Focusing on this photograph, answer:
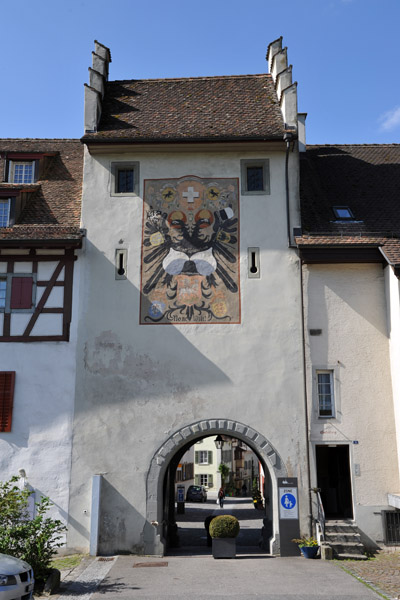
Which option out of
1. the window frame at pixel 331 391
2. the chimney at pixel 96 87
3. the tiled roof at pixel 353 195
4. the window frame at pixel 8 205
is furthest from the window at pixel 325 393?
the window frame at pixel 8 205

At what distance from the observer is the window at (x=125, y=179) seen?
18922mm

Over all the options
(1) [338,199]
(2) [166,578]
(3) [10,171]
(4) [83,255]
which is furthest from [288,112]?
(2) [166,578]

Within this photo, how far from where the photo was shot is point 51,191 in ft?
67.4

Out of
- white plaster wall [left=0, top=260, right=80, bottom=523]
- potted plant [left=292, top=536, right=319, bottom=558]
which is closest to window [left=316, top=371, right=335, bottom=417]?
potted plant [left=292, top=536, right=319, bottom=558]

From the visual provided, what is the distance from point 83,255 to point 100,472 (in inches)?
241

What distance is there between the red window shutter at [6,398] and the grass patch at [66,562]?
371 centimetres

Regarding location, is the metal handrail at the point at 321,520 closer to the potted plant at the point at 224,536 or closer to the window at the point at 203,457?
the potted plant at the point at 224,536

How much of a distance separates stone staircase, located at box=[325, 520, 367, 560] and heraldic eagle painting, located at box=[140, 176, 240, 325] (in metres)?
5.99

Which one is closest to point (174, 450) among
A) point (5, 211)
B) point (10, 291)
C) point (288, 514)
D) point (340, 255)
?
point (288, 514)

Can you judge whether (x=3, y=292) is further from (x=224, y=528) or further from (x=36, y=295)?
(x=224, y=528)

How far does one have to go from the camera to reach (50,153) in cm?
2194

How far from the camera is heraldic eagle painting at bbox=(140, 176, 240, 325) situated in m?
17.9

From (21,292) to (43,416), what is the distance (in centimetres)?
356

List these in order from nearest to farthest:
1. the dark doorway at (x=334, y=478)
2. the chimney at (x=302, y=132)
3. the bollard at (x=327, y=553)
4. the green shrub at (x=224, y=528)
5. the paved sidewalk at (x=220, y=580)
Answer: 1. the paved sidewalk at (x=220, y=580)
2. the bollard at (x=327, y=553)
3. the green shrub at (x=224, y=528)
4. the dark doorway at (x=334, y=478)
5. the chimney at (x=302, y=132)
